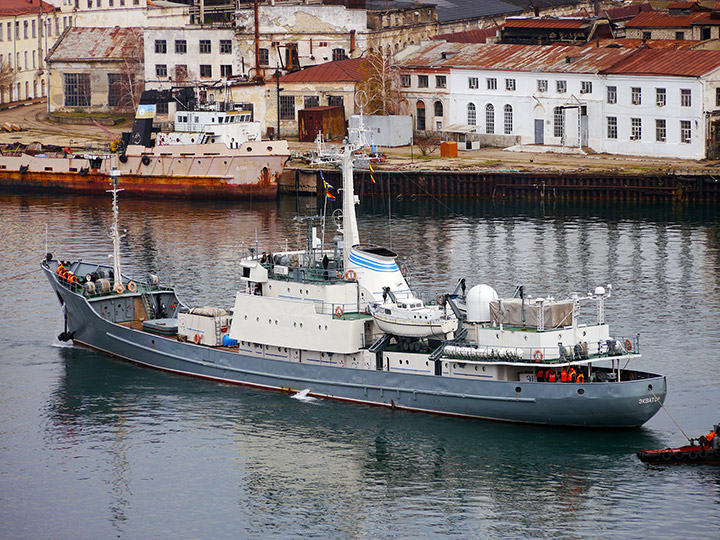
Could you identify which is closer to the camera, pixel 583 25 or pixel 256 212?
pixel 256 212

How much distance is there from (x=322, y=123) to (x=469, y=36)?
2012 centimetres

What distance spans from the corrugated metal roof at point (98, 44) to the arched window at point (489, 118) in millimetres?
31467

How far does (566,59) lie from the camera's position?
9275 centimetres

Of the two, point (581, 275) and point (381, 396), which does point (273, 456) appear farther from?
point (581, 275)

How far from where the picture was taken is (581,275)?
210 ft

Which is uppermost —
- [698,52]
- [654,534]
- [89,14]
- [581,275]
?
[89,14]

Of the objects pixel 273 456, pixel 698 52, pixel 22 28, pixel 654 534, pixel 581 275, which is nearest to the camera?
pixel 654 534

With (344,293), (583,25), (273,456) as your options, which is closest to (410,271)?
(344,293)

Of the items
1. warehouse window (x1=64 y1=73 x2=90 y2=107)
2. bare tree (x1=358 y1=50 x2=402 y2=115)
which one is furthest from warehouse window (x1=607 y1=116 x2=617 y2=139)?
warehouse window (x1=64 y1=73 x2=90 y2=107)

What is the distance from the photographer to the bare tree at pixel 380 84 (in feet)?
318

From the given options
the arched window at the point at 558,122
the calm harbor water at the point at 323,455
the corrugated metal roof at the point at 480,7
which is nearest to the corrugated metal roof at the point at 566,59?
the arched window at the point at 558,122

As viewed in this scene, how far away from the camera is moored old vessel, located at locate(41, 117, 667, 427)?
41812mm

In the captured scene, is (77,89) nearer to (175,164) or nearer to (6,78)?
(6,78)

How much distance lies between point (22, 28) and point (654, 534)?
320 ft
